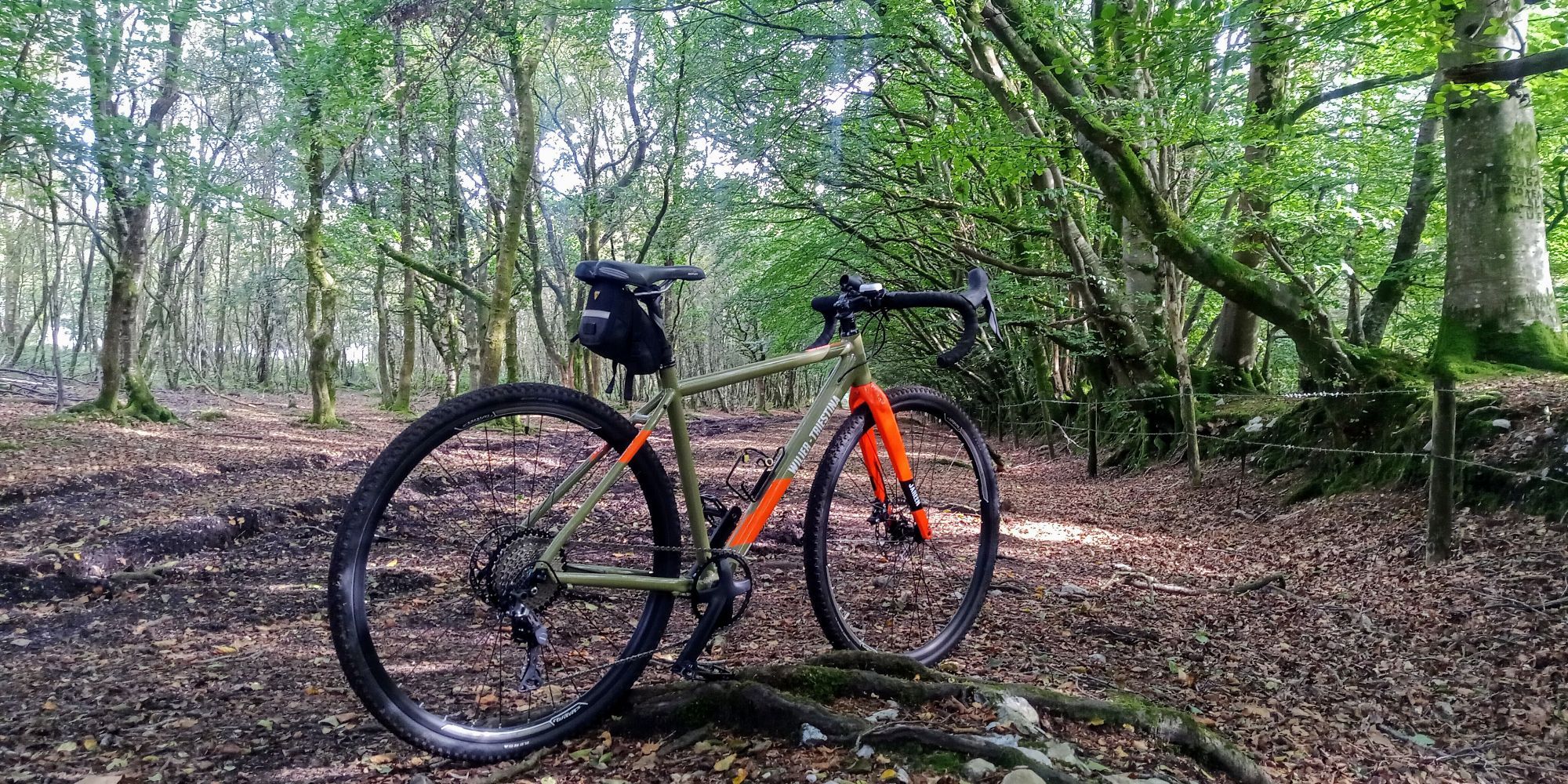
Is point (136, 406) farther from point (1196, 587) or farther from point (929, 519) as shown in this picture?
point (1196, 587)

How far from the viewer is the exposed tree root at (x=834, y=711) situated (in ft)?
6.71

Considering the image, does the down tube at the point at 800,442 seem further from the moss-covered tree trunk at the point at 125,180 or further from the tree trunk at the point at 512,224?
the tree trunk at the point at 512,224

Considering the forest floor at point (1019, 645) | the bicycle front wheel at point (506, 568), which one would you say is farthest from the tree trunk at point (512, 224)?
the bicycle front wheel at point (506, 568)

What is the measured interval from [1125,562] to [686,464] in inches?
158

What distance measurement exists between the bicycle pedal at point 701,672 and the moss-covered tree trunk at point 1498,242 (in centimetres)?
595

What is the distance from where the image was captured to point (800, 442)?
8.60 feet

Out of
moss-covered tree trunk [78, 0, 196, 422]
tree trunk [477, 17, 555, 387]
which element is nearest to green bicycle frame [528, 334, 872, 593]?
moss-covered tree trunk [78, 0, 196, 422]

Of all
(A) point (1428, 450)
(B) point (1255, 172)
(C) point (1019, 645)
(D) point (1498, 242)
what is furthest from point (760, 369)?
(B) point (1255, 172)

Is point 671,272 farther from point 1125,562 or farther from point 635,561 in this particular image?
point 1125,562

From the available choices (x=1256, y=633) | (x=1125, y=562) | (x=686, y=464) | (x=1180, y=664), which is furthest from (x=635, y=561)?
(x=1125, y=562)

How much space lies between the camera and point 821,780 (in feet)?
5.81

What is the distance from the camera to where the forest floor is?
6.89 ft

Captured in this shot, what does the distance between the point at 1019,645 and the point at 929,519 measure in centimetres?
63

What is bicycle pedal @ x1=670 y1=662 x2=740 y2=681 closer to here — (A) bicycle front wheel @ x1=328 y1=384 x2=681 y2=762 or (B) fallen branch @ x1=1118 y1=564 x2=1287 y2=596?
(A) bicycle front wheel @ x1=328 y1=384 x2=681 y2=762
